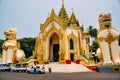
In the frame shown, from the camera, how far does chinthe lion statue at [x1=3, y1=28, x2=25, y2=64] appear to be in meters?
21.6

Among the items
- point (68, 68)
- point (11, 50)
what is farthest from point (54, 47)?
point (68, 68)

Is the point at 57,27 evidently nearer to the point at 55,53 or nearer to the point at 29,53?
the point at 55,53

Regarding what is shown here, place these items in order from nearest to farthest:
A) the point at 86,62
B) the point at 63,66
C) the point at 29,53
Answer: the point at 63,66, the point at 86,62, the point at 29,53

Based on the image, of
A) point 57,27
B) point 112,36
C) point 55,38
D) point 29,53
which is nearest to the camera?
point 112,36

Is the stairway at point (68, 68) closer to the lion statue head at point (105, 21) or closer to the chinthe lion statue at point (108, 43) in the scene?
the chinthe lion statue at point (108, 43)

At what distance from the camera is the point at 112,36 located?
16.5 metres

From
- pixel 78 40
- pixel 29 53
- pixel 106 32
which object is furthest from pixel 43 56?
pixel 29 53

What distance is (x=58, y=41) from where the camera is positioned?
74.0 ft

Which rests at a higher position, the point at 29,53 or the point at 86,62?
the point at 29,53

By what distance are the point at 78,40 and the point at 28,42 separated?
16296 millimetres

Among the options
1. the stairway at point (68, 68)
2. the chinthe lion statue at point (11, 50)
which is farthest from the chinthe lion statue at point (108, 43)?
the chinthe lion statue at point (11, 50)

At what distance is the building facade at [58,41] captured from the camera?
20578mm

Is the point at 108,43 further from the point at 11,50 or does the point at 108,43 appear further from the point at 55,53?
the point at 11,50

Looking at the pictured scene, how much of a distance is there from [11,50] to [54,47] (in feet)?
16.9
